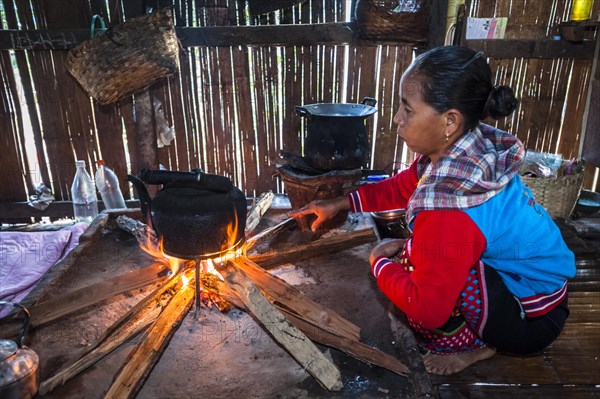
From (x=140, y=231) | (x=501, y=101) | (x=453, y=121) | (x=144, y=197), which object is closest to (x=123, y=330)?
(x=144, y=197)

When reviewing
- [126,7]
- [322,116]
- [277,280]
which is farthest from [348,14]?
[277,280]

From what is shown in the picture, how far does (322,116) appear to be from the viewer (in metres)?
2.92

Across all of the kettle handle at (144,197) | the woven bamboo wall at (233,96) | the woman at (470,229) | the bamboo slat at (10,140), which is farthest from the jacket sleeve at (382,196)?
the bamboo slat at (10,140)

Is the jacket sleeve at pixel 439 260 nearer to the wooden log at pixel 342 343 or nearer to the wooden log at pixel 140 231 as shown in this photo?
the wooden log at pixel 342 343

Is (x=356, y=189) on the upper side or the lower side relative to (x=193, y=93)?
lower

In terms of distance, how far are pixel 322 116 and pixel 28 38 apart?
283 centimetres

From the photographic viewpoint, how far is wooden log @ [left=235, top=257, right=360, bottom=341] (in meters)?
2.14

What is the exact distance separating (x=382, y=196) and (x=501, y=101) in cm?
111

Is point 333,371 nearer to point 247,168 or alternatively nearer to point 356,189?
point 356,189

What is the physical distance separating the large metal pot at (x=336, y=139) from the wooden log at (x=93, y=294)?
1.24m

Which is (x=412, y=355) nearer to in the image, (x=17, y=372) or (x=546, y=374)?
(x=546, y=374)

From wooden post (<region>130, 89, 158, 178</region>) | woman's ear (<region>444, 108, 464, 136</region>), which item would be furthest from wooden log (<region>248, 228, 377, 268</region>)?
wooden post (<region>130, 89, 158, 178</region>)

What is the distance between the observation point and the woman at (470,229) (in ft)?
5.35

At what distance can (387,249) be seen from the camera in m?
2.16
